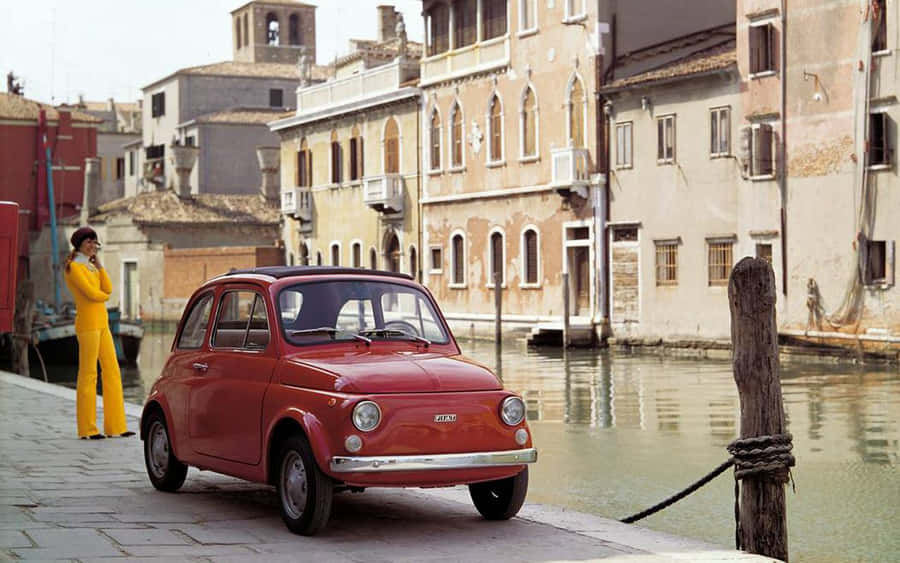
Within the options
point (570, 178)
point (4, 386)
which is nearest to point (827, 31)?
point (570, 178)

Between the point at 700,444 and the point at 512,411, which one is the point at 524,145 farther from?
the point at 512,411

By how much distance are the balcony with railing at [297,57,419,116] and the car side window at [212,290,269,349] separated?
3769 centimetres

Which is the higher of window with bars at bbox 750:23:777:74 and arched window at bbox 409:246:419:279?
window with bars at bbox 750:23:777:74

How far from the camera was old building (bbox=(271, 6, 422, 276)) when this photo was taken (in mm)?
46844

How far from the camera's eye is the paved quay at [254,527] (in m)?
7.46

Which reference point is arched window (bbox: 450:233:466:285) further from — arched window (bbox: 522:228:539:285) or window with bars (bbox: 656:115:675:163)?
window with bars (bbox: 656:115:675:163)

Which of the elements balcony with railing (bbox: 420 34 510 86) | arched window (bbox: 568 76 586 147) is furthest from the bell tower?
arched window (bbox: 568 76 586 147)

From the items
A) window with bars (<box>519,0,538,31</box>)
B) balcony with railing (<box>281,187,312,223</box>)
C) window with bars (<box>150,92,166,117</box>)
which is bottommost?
balcony with railing (<box>281,187,312,223</box>)

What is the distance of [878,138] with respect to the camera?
29.8 metres

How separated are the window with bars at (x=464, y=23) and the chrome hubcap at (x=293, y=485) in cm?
3551

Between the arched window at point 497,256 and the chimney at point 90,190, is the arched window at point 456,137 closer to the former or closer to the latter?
the arched window at point 497,256

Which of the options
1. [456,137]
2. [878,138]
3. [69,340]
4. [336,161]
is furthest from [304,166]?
[878,138]

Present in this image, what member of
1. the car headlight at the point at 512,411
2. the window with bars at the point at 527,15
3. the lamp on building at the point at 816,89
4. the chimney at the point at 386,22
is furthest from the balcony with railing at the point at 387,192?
the car headlight at the point at 512,411

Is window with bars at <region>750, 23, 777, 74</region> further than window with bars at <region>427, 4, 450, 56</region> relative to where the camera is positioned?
No
